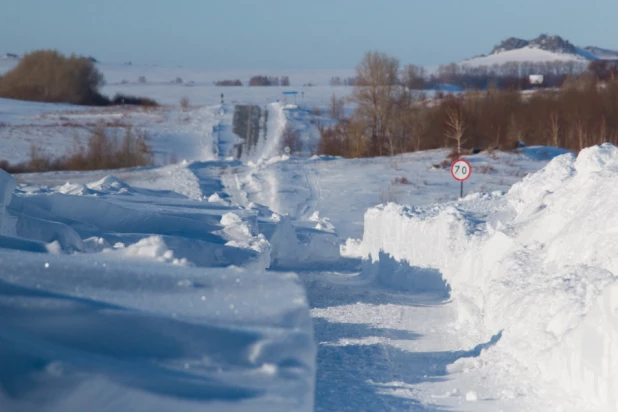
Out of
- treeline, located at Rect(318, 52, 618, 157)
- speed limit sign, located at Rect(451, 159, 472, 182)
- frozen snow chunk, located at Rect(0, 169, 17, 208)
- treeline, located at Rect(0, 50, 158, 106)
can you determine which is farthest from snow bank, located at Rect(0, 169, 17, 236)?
treeline, located at Rect(0, 50, 158, 106)

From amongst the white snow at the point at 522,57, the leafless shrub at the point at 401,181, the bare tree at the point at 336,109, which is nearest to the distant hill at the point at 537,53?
the white snow at the point at 522,57

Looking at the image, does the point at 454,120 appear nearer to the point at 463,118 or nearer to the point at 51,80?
the point at 463,118

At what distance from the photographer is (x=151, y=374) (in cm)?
315

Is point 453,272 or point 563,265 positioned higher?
point 563,265

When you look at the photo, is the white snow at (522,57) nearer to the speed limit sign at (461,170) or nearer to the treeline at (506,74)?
the treeline at (506,74)

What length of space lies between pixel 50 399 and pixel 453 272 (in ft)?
35.9

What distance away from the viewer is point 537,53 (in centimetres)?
14438

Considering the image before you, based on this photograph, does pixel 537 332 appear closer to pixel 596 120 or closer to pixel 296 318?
pixel 296 318

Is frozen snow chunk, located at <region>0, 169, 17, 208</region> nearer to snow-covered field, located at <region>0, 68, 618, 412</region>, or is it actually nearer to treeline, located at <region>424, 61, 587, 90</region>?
snow-covered field, located at <region>0, 68, 618, 412</region>

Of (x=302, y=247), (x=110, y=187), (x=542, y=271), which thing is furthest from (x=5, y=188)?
(x=302, y=247)

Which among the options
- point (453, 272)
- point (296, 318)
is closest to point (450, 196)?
point (453, 272)

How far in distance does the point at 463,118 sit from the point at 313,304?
35250 millimetres

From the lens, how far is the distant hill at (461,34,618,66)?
13375 centimetres

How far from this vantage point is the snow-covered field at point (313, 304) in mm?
3174
